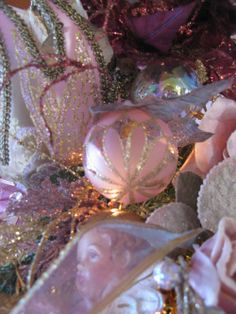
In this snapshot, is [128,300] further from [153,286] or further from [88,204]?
[88,204]

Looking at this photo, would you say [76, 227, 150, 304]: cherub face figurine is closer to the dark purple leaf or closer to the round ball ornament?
the round ball ornament

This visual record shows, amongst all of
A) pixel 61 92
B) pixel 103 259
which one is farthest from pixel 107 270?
pixel 61 92

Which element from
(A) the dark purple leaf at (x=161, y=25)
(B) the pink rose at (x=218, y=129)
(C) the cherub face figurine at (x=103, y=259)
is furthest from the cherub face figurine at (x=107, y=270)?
(A) the dark purple leaf at (x=161, y=25)

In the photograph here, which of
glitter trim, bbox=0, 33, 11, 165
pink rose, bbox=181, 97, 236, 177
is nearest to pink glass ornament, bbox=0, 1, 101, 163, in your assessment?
glitter trim, bbox=0, 33, 11, 165

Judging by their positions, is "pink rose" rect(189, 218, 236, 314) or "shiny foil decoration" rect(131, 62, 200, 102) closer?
"pink rose" rect(189, 218, 236, 314)

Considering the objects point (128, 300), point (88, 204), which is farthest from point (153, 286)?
point (88, 204)
